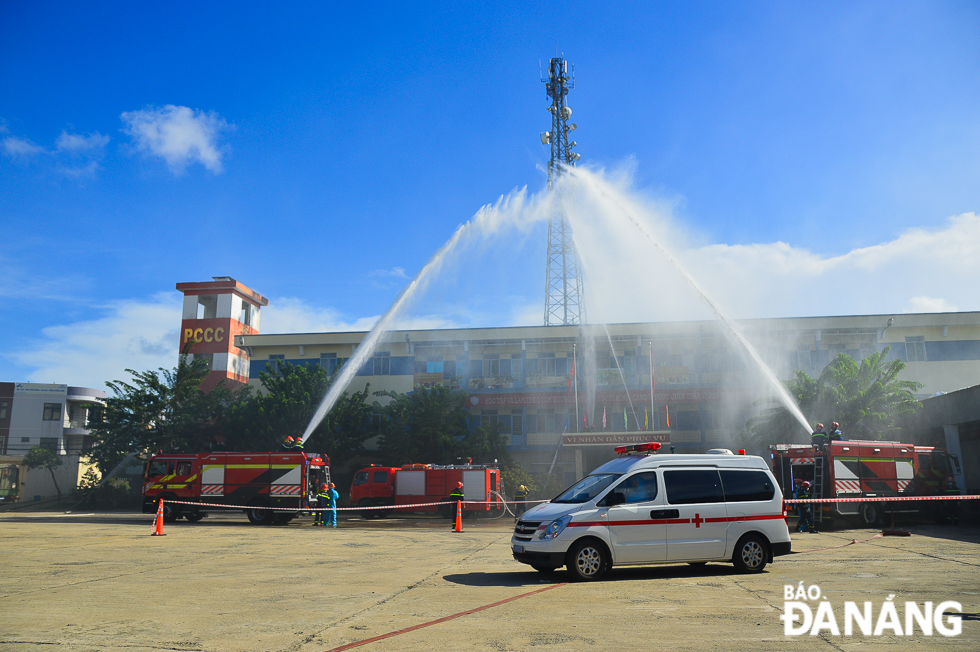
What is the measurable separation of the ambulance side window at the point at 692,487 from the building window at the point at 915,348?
134ft

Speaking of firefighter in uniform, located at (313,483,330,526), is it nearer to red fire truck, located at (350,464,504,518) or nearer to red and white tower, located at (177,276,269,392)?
red fire truck, located at (350,464,504,518)

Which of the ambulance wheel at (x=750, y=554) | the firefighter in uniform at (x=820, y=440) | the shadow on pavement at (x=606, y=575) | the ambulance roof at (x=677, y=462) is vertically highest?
the firefighter in uniform at (x=820, y=440)

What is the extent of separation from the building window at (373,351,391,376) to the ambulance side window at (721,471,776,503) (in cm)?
3777

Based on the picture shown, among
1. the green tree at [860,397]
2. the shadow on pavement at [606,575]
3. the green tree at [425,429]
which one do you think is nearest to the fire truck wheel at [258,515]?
the green tree at [425,429]

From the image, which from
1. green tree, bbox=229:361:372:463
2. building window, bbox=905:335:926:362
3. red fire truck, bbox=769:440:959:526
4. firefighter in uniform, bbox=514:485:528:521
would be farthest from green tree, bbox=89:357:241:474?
building window, bbox=905:335:926:362

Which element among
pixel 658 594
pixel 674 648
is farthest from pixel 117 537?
pixel 674 648

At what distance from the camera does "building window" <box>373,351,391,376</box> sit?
47219mm

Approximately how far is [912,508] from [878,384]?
9.88 meters

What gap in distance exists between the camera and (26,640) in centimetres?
671

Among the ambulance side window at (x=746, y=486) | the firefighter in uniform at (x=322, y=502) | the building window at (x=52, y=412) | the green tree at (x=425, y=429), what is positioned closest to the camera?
the ambulance side window at (x=746, y=486)

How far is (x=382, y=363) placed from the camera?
47375mm

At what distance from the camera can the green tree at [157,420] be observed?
41812 mm

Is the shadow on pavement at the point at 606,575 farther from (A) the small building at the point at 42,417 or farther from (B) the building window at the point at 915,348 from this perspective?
(A) the small building at the point at 42,417

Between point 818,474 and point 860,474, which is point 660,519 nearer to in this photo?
point 818,474
